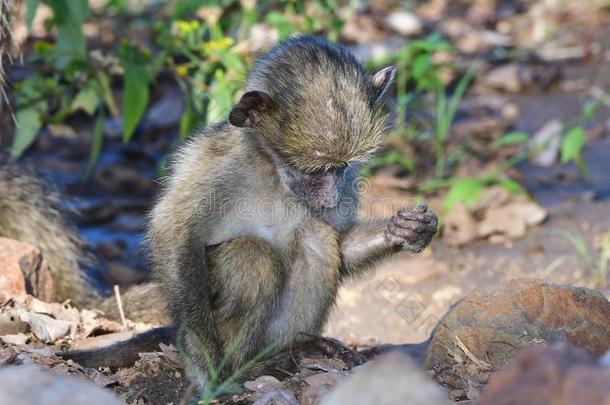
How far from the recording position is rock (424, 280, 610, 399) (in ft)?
14.3

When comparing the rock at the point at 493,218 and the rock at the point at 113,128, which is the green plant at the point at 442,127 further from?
the rock at the point at 113,128

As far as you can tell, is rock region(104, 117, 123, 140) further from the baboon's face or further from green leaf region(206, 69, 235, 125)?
the baboon's face

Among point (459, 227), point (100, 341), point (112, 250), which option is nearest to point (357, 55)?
point (459, 227)

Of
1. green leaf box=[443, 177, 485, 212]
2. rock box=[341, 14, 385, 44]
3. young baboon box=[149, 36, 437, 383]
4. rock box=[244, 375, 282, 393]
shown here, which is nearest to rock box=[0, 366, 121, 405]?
rock box=[244, 375, 282, 393]

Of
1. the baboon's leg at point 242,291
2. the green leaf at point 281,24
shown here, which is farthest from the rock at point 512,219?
the baboon's leg at point 242,291

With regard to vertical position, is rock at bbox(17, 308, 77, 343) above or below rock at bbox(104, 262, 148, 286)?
above

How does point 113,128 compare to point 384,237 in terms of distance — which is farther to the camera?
point 113,128

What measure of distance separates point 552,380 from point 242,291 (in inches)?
90.3

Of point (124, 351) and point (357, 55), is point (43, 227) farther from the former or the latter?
point (357, 55)

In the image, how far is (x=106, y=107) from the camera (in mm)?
9742

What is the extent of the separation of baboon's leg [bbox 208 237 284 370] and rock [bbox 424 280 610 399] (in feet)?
2.68


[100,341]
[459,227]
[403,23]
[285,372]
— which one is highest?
[403,23]

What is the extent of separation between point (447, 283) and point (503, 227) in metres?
0.95

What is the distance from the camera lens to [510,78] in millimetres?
11328
